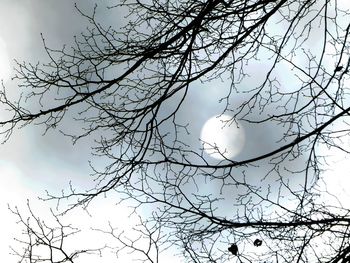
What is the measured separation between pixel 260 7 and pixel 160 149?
5.39 ft

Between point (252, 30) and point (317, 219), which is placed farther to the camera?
point (252, 30)

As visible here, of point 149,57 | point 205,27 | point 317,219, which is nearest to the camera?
point 317,219

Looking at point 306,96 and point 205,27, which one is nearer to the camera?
point 306,96

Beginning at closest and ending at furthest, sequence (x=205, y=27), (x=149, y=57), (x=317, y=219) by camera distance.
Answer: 1. (x=317, y=219)
2. (x=149, y=57)
3. (x=205, y=27)

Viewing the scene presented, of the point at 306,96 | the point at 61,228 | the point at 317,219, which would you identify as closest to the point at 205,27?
the point at 306,96

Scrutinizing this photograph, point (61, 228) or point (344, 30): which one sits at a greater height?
point (344, 30)

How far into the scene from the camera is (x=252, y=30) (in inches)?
177

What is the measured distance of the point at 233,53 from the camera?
189 inches

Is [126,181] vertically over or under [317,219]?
over

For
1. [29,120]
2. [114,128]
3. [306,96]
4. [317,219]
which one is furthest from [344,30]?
[29,120]

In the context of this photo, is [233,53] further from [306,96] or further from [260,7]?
[306,96]

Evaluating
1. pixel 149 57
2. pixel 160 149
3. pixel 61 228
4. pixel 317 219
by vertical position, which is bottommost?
pixel 317 219

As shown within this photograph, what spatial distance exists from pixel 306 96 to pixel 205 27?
1197 mm

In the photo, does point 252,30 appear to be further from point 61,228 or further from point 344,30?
point 61,228
